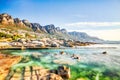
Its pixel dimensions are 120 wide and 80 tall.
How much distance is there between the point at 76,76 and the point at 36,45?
290ft

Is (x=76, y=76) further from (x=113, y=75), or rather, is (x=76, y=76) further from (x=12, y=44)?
(x=12, y=44)

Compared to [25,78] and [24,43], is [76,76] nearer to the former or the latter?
[25,78]

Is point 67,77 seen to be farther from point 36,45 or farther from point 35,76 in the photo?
point 36,45

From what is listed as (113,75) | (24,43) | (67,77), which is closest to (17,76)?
(67,77)

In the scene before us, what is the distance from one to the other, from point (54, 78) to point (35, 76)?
5.08 meters

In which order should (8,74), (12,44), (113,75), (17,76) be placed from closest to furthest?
(17,76)
(8,74)
(113,75)
(12,44)

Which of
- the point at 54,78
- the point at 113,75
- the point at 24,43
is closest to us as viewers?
the point at 54,78

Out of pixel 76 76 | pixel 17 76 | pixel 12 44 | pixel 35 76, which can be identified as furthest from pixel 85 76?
pixel 12 44

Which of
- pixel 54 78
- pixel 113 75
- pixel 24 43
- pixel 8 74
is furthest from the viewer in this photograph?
pixel 24 43

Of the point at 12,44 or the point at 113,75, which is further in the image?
the point at 12,44

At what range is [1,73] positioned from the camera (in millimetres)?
37281

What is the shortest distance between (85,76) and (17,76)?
1369cm

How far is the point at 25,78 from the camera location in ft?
111

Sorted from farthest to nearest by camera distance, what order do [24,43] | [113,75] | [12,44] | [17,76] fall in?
[24,43], [12,44], [113,75], [17,76]
